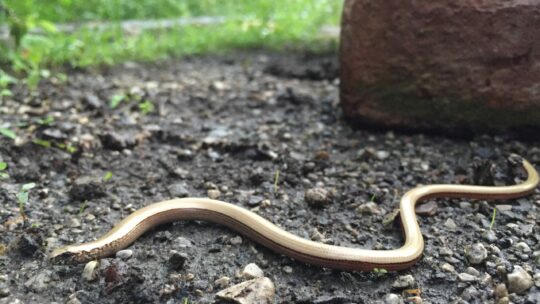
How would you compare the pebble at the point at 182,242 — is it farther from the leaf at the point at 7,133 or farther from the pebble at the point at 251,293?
the leaf at the point at 7,133

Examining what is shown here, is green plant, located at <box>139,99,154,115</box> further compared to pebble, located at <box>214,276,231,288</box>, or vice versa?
green plant, located at <box>139,99,154,115</box>

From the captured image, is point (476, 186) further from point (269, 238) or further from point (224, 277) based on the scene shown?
point (224, 277)

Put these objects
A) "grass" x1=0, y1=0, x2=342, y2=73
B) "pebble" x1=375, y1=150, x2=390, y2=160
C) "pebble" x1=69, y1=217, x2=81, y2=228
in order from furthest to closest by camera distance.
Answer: "grass" x1=0, y1=0, x2=342, y2=73
"pebble" x1=375, y1=150, x2=390, y2=160
"pebble" x1=69, y1=217, x2=81, y2=228

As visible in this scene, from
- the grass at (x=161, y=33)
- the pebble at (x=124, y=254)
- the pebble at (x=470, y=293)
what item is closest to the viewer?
the pebble at (x=470, y=293)

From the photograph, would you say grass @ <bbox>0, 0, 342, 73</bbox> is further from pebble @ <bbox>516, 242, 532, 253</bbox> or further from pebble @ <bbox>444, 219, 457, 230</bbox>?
pebble @ <bbox>516, 242, 532, 253</bbox>

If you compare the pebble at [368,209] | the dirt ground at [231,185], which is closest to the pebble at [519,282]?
the dirt ground at [231,185]

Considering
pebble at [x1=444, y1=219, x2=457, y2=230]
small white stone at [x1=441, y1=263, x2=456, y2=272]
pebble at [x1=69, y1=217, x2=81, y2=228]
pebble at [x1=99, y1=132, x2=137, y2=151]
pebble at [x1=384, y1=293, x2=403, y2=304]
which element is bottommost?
pebble at [x1=69, y1=217, x2=81, y2=228]

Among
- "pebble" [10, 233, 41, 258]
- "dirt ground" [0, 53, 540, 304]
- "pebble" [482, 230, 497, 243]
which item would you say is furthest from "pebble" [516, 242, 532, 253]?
"pebble" [10, 233, 41, 258]
